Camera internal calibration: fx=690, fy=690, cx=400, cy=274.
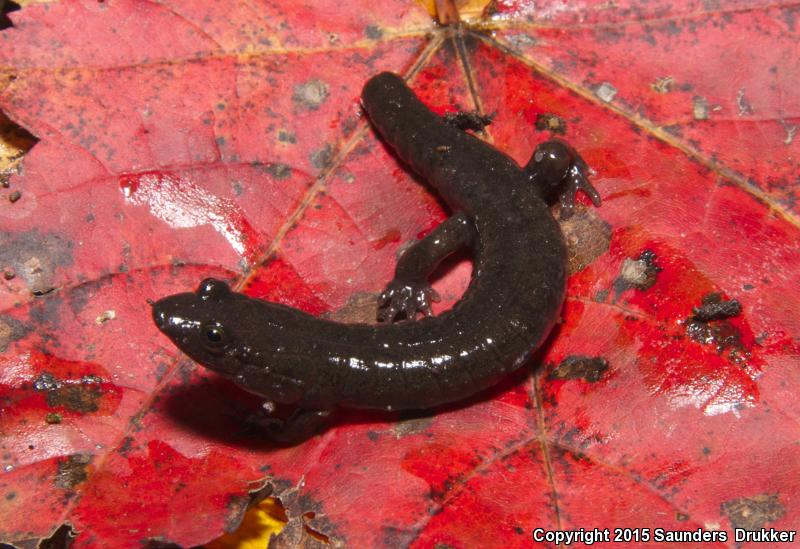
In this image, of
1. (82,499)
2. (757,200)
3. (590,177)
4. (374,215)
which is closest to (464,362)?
(374,215)

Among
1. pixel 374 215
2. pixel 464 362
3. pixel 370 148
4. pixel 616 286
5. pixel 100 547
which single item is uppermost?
pixel 370 148

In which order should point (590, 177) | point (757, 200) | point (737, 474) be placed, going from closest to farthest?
point (737, 474) → point (757, 200) → point (590, 177)

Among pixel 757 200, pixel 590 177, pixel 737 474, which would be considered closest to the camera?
pixel 737 474

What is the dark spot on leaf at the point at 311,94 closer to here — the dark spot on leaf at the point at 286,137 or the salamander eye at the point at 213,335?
the dark spot on leaf at the point at 286,137

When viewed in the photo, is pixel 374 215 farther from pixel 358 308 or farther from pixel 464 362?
pixel 464 362

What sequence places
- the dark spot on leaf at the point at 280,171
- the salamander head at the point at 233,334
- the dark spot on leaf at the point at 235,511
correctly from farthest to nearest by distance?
the dark spot on leaf at the point at 280,171 < the salamander head at the point at 233,334 < the dark spot on leaf at the point at 235,511

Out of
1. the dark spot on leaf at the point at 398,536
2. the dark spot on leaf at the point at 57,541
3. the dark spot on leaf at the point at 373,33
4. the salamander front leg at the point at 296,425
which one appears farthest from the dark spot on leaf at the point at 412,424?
the dark spot on leaf at the point at 373,33

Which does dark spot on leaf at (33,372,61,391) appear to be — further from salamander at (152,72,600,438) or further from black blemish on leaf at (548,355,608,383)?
black blemish on leaf at (548,355,608,383)
